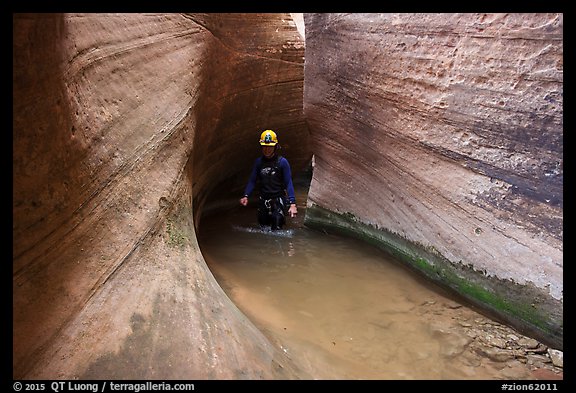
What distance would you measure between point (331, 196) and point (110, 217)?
372 centimetres

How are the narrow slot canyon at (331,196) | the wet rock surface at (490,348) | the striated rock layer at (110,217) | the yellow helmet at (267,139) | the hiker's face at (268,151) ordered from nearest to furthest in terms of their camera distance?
the striated rock layer at (110,217) < the narrow slot canyon at (331,196) < the wet rock surface at (490,348) < the yellow helmet at (267,139) < the hiker's face at (268,151)

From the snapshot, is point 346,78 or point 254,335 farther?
point 346,78

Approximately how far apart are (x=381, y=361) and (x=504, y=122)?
7.16 feet

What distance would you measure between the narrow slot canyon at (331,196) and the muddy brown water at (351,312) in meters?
0.03

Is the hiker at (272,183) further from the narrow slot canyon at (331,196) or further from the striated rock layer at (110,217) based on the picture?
the striated rock layer at (110,217)

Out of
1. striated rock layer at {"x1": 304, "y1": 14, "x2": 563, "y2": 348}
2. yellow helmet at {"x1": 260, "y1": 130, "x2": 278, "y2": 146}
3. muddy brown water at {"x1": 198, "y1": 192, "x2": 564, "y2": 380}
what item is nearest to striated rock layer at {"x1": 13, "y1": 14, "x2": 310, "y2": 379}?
muddy brown water at {"x1": 198, "y1": 192, "x2": 564, "y2": 380}

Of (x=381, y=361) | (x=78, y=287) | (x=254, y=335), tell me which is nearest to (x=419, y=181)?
(x=381, y=361)

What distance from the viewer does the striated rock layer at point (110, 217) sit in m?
2.31

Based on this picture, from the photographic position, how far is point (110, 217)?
2926mm

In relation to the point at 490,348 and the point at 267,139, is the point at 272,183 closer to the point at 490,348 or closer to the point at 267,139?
the point at 267,139

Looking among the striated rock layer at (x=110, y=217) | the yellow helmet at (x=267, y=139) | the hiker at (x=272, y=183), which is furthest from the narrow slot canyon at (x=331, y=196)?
the hiker at (x=272, y=183)

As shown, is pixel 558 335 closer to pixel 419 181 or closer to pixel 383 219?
pixel 419 181

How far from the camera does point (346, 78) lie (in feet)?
17.7

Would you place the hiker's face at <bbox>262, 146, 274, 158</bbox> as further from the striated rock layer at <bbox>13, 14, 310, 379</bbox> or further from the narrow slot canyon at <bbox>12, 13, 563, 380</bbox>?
the striated rock layer at <bbox>13, 14, 310, 379</bbox>
